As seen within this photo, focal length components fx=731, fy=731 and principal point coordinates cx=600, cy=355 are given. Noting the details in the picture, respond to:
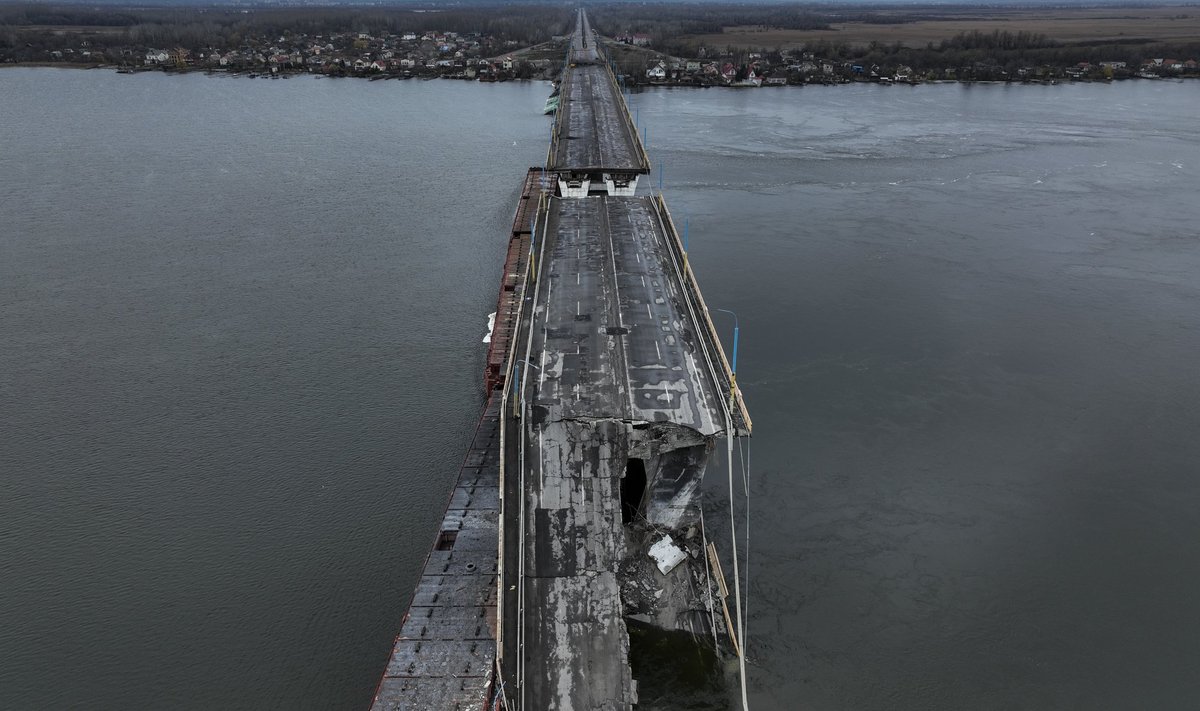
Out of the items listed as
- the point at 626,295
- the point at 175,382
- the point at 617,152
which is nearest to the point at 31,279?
the point at 175,382

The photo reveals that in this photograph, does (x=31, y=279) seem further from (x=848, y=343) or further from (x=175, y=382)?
(x=848, y=343)

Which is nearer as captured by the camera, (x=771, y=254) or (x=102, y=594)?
(x=102, y=594)

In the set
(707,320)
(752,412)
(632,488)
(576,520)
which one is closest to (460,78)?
(752,412)

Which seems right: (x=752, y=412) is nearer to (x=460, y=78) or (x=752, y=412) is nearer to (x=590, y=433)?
(x=590, y=433)

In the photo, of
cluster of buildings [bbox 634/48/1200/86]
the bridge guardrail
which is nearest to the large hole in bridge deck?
the bridge guardrail

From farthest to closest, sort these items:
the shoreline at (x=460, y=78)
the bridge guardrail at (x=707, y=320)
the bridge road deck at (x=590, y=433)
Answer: the shoreline at (x=460, y=78), the bridge guardrail at (x=707, y=320), the bridge road deck at (x=590, y=433)

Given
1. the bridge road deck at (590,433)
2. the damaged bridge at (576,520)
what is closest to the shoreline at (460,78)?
the bridge road deck at (590,433)

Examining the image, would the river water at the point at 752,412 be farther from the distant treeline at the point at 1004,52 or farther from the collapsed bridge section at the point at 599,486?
the distant treeline at the point at 1004,52
